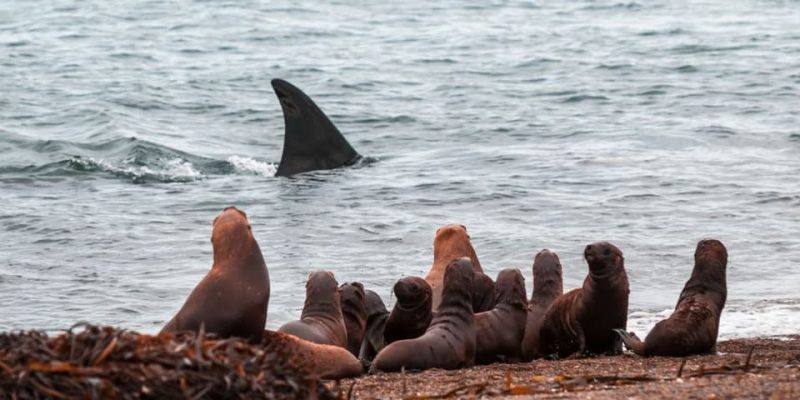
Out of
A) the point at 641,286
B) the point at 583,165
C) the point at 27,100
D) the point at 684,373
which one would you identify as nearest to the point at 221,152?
the point at 583,165

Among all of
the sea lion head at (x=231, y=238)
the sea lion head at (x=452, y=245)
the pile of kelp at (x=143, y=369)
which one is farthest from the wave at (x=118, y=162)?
the pile of kelp at (x=143, y=369)

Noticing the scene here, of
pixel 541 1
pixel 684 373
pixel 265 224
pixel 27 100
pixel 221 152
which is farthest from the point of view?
pixel 541 1

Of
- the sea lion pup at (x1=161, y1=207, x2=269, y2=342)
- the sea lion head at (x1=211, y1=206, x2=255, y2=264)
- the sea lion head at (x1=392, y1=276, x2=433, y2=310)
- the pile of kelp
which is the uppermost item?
the pile of kelp

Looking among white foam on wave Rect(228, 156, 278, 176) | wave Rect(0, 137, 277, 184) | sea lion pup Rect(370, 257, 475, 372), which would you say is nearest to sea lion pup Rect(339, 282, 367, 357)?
sea lion pup Rect(370, 257, 475, 372)

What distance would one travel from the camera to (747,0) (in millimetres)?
35656

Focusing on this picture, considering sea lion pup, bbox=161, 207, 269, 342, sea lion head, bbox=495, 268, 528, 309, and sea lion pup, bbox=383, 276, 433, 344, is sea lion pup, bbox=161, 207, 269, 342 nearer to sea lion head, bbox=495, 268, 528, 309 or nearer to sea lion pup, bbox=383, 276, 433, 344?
sea lion pup, bbox=383, 276, 433, 344

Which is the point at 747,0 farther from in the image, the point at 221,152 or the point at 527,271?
the point at 527,271

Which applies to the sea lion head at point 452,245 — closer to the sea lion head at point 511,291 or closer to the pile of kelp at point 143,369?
the sea lion head at point 511,291

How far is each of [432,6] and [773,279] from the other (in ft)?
80.9

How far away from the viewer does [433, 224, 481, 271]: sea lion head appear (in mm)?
9914

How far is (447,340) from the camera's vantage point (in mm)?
7785

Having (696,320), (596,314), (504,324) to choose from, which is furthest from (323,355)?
(696,320)

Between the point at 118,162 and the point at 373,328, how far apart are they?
8.82 metres

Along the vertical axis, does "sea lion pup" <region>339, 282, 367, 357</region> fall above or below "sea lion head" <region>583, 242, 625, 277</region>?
below
